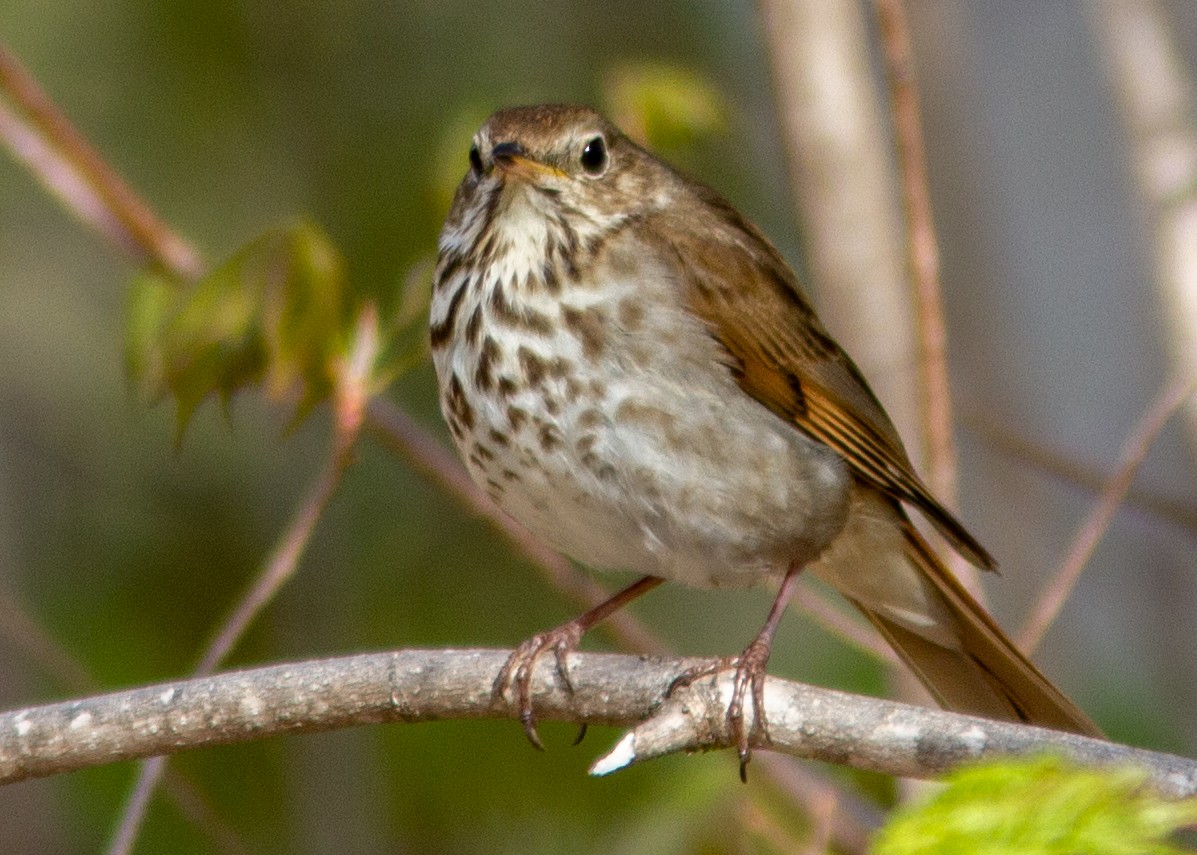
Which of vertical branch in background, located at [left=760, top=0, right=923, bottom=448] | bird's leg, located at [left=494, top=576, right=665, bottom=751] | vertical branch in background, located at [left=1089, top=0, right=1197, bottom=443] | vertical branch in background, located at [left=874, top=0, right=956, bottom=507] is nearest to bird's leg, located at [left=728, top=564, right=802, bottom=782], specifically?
bird's leg, located at [left=494, top=576, right=665, bottom=751]

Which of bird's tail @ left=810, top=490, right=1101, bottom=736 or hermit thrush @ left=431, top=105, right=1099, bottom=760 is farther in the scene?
bird's tail @ left=810, top=490, right=1101, bottom=736

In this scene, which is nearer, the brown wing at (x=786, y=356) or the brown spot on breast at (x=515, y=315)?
the brown spot on breast at (x=515, y=315)

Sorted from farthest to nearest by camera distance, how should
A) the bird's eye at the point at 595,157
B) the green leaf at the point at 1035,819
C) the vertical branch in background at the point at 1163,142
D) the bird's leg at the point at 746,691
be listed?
1. the vertical branch in background at the point at 1163,142
2. the bird's eye at the point at 595,157
3. the bird's leg at the point at 746,691
4. the green leaf at the point at 1035,819

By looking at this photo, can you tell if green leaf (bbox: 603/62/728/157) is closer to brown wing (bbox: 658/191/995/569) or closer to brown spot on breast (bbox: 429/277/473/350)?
brown wing (bbox: 658/191/995/569)

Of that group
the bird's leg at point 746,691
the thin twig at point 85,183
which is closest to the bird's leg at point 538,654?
the bird's leg at point 746,691

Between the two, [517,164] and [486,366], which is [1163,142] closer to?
[517,164]

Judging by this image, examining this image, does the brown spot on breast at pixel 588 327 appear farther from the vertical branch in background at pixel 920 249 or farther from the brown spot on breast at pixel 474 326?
the vertical branch in background at pixel 920 249

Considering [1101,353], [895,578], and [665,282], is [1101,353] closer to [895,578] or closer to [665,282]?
[895,578]

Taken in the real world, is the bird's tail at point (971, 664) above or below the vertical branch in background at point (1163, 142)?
below
